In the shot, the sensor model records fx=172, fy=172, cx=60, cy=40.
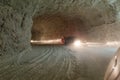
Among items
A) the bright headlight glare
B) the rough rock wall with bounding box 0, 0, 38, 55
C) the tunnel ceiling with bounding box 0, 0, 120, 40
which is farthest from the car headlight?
the rough rock wall with bounding box 0, 0, 38, 55

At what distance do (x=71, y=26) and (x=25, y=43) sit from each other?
21.9ft

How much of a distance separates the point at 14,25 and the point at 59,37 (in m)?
7.91

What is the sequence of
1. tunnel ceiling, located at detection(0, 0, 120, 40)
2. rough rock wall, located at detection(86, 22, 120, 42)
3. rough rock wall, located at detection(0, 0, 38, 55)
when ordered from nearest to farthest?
rough rock wall, located at detection(0, 0, 38, 55) < tunnel ceiling, located at detection(0, 0, 120, 40) < rough rock wall, located at detection(86, 22, 120, 42)

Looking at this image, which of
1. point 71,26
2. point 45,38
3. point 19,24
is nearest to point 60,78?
point 19,24

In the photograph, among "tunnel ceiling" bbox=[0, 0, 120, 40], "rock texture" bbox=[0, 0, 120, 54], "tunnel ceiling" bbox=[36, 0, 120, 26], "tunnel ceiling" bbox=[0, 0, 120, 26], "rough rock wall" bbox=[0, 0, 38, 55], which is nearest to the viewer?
"rough rock wall" bbox=[0, 0, 38, 55]

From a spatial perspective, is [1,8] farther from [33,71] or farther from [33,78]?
[33,78]

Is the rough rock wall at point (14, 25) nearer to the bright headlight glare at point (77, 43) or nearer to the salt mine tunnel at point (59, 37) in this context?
the salt mine tunnel at point (59, 37)

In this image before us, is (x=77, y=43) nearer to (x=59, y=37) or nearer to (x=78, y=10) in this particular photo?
(x=59, y=37)

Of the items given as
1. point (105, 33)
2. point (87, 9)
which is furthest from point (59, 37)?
point (87, 9)

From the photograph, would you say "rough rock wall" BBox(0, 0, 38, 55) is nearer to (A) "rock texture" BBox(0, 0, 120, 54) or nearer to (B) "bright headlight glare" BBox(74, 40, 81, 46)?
(A) "rock texture" BBox(0, 0, 120, 54)

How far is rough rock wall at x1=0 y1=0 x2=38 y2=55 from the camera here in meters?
5.71

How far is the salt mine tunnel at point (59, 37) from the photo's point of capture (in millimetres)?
3959

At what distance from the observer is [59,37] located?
14.1 metres

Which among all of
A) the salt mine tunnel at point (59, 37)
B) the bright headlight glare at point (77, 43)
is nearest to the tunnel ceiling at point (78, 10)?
the salt mine tunnel at point (59, 37)
